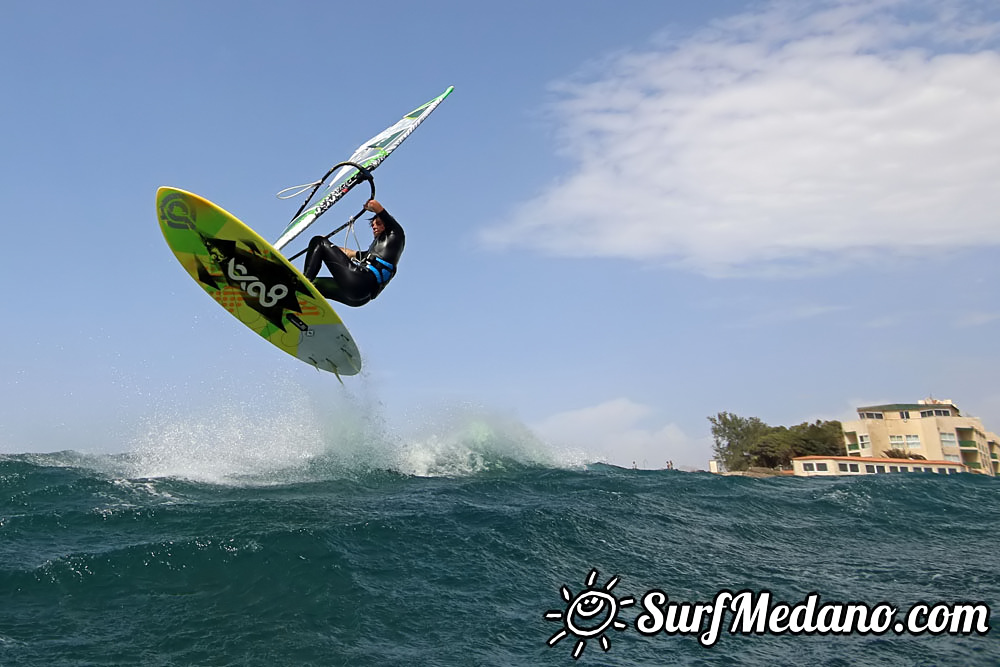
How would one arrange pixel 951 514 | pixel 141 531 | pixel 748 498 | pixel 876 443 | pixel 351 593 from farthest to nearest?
pixel 876 443
pixel 748 498
pixel 951 514
pixel 141 531
pixel 351 593

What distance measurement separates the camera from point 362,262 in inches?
357

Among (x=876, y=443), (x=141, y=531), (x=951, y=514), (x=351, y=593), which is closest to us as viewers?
(x=351, y=593)

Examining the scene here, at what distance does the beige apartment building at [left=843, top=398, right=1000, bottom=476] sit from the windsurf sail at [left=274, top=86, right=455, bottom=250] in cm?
4924

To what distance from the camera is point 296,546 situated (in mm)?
8031

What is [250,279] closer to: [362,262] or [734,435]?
[362,262]

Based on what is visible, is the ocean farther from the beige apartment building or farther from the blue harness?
the beige apartment building

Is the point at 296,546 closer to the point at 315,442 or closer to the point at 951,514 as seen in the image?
the point at 315,442

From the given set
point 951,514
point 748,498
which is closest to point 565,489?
point 748,498

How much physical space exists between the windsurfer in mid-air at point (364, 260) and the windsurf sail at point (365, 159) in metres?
0.68

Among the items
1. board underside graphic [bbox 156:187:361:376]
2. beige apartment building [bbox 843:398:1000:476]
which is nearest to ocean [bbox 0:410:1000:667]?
board underside graphic [bbox 156:187:361:376]

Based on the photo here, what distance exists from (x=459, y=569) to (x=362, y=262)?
4333mm

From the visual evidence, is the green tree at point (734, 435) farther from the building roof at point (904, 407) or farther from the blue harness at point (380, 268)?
the blue harness at point (380, 268)

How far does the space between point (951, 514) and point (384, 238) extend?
11490 millimetres

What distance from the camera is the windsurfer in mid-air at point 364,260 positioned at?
9.01 meters
